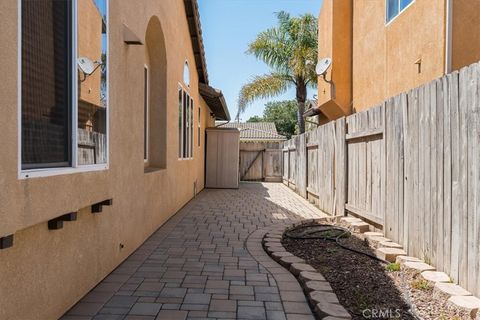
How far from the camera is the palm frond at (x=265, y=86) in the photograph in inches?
844

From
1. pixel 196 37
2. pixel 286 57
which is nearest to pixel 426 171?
pixel 196 37

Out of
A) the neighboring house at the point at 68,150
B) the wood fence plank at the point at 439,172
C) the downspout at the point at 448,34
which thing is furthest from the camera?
the downspout at the point at 448,34

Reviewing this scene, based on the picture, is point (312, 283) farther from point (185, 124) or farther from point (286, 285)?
point (185, 124)

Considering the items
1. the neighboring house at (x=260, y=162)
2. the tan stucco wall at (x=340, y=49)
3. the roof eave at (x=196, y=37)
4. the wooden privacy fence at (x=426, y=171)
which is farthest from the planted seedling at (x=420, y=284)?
the neighboring house at (x=260, y=162)

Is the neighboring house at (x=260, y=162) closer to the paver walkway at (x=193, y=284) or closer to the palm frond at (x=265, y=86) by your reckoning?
the palm frond at (x=265, y=86)

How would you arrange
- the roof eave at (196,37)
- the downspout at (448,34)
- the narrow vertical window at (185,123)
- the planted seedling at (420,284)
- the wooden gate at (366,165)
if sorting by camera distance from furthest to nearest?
the roof eave at (196,37)
the narrow vertical window at (185,123)
the downspout at (448,34)
the wooden gate at (366,165)
the planted seedling at (420,284)

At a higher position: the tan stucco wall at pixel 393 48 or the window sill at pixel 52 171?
the tan stucco wall at pixel 393 48

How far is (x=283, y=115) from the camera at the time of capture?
72.6 metres

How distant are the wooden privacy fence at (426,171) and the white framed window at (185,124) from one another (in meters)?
3.97

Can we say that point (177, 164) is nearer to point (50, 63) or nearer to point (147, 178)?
point (147, 178)

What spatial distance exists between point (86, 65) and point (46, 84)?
2.44 ft

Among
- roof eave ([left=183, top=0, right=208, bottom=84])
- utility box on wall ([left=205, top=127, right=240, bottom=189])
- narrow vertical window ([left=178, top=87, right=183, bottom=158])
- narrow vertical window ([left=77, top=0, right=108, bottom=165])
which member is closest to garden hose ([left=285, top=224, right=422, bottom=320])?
narrow vertical window ([left=77, top=0, right=108, bottom=165])

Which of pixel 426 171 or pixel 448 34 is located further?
pixel 448 34

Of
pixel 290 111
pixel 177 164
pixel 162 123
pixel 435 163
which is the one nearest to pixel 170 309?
pixel 435 163
